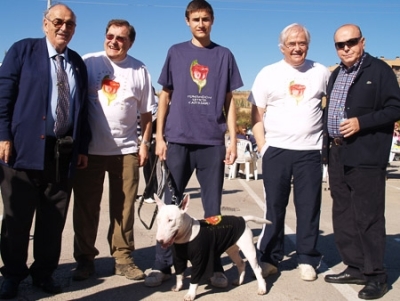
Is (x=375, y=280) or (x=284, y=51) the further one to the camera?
(x=284, y=51)

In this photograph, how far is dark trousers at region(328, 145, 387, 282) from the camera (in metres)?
4.48

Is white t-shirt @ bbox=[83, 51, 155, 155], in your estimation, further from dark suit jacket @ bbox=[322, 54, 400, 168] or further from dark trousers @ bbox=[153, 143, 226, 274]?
dark suit jacket @ bbox=[322, 54, 400, 168]

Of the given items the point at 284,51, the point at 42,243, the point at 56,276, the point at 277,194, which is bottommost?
the point at 56,276

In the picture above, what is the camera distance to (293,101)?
4762 millimetres

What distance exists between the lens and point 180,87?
461cm

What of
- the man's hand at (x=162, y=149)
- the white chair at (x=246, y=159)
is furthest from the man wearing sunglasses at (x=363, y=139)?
the white chair at (x=246, y=159)

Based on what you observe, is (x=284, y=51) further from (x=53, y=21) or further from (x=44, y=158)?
(x=44, y=158)

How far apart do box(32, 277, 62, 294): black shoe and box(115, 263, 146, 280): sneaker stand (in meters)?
0.66

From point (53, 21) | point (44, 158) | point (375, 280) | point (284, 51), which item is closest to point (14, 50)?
point (53, 21)

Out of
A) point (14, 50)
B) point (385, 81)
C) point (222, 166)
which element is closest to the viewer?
point (14, 50)

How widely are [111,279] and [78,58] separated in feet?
6.86

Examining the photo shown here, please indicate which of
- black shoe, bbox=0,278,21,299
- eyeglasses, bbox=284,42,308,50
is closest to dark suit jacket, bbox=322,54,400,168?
eyeglasses, bbox=284,42,308,50

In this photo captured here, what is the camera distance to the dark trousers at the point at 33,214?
4102 mm

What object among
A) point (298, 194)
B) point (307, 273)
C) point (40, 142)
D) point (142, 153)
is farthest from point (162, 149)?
point (307, 273)
